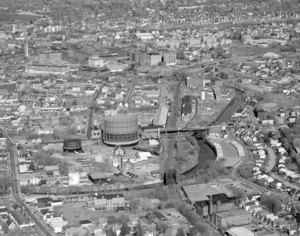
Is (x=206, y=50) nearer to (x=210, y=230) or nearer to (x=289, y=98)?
(x=289, y=98)

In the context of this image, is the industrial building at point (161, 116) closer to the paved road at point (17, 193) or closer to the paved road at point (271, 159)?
the paved road at point (271, 159)

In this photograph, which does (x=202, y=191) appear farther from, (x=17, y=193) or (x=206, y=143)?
(x=206, y=143)

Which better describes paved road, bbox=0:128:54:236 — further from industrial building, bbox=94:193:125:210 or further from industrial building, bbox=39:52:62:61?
industrial building, bbox=39:52:62:61

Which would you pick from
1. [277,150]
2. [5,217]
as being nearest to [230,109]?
[277,150]

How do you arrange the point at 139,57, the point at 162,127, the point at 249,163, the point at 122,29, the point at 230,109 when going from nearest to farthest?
the point at 249,163 < the point at 162,127 < the point at 230,109 < the point at 139,57 < the point at 122,29

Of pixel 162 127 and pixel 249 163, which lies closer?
pixel 249 163

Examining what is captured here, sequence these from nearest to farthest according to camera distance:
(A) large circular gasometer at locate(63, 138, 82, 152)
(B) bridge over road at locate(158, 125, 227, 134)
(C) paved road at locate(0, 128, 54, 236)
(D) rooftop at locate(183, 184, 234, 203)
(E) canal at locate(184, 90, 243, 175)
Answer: (C) paved road at locate(0, 128, 54, 236) → (D) rooftop at locate(183, 184, 234, 203) → (E) canal at locate(184, 90, 243, 175) → (A) large circular gasometer at locate(63, 138, 82, 152) → (B) bridge over road at locate(158, 125, 227, 134)

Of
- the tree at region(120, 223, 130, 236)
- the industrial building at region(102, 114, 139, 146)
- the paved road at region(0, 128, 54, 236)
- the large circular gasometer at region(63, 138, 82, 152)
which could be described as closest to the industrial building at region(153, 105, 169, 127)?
the industrial building at region(102, 114, 139, 146)
